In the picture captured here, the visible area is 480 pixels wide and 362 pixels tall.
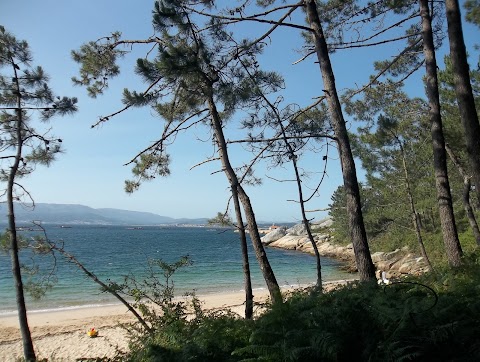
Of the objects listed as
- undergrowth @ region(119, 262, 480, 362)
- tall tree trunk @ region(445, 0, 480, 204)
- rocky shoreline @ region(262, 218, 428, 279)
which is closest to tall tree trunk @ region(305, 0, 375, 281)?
rocky shoreline @ region(262, 218, 428, 279)

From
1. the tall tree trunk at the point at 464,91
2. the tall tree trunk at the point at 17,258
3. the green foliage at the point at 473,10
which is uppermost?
the green foliage at the point at 473,10

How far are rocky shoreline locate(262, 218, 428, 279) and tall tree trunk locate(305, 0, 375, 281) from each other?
54 cm

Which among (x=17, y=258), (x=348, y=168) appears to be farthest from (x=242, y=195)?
(x=17, y=258)

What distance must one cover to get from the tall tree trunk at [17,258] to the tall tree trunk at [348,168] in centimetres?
580

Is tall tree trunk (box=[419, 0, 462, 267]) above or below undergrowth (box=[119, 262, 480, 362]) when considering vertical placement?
above

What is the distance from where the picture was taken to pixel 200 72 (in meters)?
6.31

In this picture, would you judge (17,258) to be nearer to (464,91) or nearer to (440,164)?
(440,164)

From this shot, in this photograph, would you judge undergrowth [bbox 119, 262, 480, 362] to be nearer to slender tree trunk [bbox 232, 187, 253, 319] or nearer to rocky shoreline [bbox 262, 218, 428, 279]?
rocky shoreline [bbox 262, 218, 428, 279]

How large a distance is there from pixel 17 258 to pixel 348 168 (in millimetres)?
6060

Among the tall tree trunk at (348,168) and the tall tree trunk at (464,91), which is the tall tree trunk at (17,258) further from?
the tall tree trunk at (464,91)

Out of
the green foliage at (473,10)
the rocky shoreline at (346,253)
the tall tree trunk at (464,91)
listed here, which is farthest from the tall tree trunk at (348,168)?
the green foliage at (473,10)

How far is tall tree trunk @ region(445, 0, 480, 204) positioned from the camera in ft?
17.5

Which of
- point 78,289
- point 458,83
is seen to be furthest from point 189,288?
point 458,83

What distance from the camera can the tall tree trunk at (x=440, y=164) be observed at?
260 inches
